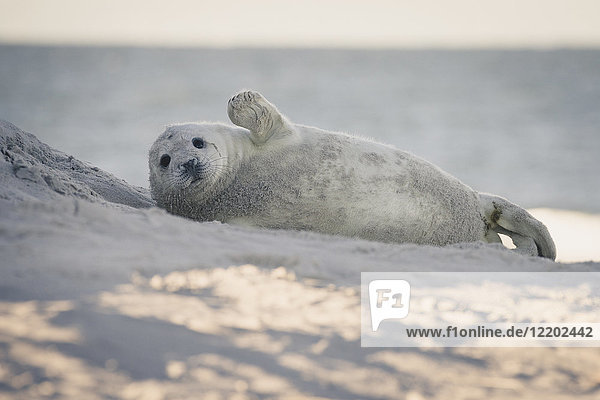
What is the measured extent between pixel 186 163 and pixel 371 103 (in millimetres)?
25468

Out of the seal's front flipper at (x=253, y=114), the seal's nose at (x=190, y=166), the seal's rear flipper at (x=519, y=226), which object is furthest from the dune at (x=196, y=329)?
the seal's rear flipper at (x=519, y=226)

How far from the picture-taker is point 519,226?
458 cm

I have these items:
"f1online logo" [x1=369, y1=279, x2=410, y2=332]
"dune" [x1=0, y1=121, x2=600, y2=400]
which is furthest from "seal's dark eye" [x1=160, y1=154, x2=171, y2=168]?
"f1online logo" [x1=369, y1=279, x2=410, y2=332]

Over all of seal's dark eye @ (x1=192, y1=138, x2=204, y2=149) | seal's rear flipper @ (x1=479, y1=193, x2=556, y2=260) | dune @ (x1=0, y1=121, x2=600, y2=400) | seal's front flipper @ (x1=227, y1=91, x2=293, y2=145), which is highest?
seal's front flipper @ (x1=227, y1=91, x2=293, y2=145)

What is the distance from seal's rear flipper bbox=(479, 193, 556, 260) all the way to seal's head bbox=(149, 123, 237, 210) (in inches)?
68.1

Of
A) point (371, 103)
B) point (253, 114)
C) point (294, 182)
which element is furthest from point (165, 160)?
point (371, 103)

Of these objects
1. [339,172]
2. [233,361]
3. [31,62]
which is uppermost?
[31,62]

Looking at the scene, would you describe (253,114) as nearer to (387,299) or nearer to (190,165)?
(190,165)

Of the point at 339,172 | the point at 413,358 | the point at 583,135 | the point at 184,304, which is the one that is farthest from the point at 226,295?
the point at 583,135

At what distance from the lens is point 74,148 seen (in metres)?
17.6

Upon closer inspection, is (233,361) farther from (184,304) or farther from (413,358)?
(413,358)

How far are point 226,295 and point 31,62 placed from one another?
44345mm

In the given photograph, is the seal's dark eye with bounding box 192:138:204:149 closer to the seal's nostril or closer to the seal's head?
the seal's head

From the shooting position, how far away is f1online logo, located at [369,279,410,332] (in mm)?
2213
